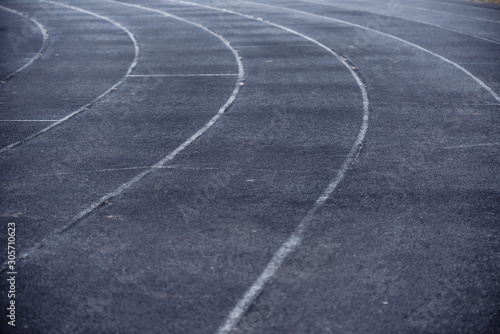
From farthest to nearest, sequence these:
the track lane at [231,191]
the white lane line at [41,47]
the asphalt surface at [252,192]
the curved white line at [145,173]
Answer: the white lane line at [41,47], the curved white line at [145,173], the track lane at [231,191], the asphalt surface at [252,192]

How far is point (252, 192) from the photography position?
7656mm

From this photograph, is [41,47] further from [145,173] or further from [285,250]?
[285,250]

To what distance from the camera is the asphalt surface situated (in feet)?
17.5

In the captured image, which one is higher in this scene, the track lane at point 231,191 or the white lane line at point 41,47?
the track lane at point 231,191

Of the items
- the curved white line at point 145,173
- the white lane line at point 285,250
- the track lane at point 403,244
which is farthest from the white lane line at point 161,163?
the track lane at point 403,244

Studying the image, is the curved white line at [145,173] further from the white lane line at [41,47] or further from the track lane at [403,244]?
the white lane line at [41,47]

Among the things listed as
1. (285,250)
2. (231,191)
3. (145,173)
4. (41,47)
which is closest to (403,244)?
(285,250)

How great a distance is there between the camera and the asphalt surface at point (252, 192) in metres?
5.33

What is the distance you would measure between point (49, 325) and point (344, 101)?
8236 mm

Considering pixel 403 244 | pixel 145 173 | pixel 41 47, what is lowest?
pixel 41 47

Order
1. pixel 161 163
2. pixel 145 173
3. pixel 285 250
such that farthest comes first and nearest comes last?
pixel 161 163
pixel 145 173
pixel 285 250

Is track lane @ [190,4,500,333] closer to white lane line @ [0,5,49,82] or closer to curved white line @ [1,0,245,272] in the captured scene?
curved white line @ [1,0,245,272]

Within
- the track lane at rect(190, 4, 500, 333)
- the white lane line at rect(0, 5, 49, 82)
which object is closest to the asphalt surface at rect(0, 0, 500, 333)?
the track lane at rect(190, 4, 500, 333)

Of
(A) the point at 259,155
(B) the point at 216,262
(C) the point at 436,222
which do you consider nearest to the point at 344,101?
(A) the point at 259,155
